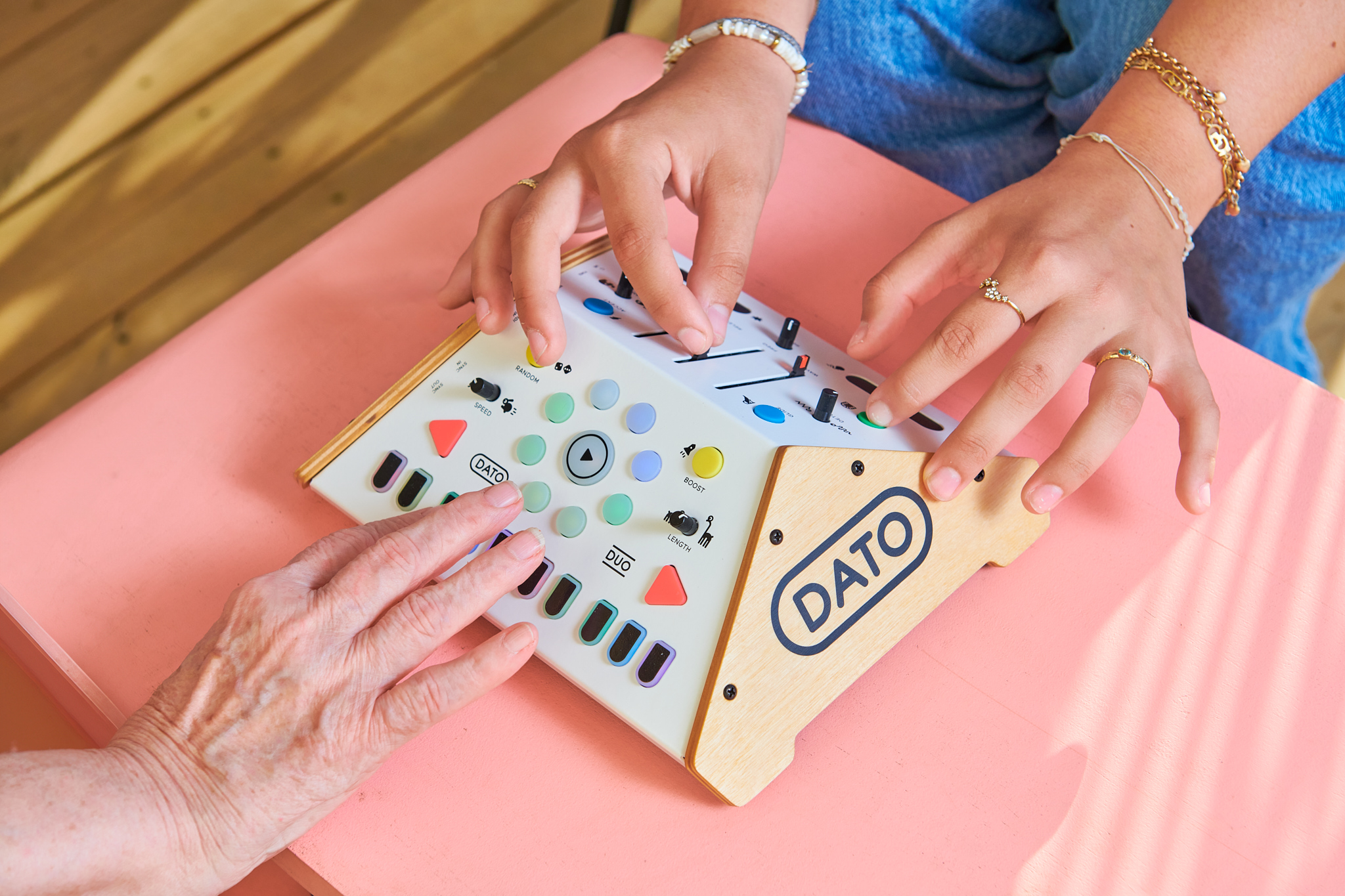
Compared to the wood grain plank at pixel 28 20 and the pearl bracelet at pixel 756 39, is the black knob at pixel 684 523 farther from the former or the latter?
the wood grain plank at pixel 28 20

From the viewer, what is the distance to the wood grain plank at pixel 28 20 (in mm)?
1365

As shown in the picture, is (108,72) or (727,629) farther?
(108,72)

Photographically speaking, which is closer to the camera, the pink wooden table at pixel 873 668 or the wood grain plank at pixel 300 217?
the pink wooden table at pixel 873 668

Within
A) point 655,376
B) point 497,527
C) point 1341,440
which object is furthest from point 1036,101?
point 497,527

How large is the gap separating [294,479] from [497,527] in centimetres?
20

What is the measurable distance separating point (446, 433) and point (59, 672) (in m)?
0.30

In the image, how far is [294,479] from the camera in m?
0.68

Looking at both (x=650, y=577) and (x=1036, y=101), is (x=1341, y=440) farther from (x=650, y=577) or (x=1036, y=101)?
(x=650, y=577)

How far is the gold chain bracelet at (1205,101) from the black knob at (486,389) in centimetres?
54

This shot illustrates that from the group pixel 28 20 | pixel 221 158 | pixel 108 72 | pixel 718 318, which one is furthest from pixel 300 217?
pixel 718 318

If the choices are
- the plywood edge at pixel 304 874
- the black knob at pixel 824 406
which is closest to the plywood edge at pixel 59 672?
the plywood edge at pixel 304 874

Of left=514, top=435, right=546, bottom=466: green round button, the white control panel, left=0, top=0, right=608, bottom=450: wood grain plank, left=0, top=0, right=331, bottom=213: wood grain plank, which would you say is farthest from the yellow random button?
left=0, top=0, right=331, bottom=213: wood grain plank

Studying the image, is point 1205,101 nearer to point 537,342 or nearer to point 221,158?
point 537,342

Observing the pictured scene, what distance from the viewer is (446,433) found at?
24.6 inches
